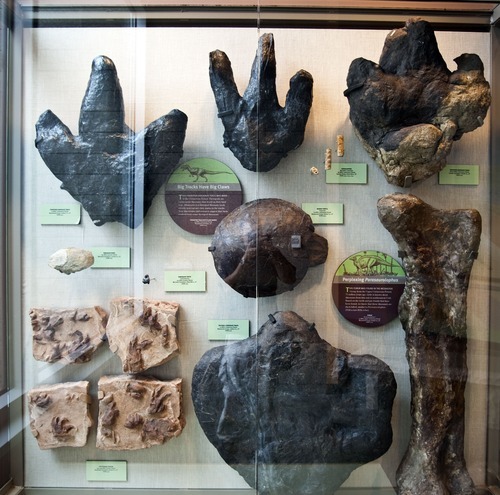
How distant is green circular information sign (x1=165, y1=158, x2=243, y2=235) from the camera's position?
1.68 meters

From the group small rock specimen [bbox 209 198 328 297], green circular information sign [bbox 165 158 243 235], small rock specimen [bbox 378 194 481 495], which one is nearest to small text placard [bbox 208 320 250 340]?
small rock specimen [bbox 209 198 328 297]

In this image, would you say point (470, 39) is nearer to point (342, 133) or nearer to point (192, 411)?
point (342, 133)

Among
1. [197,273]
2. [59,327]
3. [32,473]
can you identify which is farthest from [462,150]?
[32,473]

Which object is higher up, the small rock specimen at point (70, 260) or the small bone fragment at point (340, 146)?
the small bone fragment at point (340, 146)

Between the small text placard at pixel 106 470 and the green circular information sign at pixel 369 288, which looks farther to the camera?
the small text placard at pixel 106 470

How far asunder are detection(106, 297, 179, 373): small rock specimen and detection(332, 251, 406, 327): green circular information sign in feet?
1.92

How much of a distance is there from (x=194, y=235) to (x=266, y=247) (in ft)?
0.99

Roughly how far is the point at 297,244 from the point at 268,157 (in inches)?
12.2

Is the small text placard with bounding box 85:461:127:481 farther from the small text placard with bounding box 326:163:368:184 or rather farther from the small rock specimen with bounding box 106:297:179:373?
the small text placard with bounding box 326:163:368:184

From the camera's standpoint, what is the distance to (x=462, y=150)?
5.40 feet

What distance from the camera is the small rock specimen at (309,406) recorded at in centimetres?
153

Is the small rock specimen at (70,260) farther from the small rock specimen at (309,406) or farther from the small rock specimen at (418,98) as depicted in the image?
the small rock specimen at (418,98)

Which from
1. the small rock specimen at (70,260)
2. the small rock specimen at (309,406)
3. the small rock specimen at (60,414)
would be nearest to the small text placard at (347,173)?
the small rock specimen at (309,406)

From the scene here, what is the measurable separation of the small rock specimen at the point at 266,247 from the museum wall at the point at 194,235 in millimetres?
49
